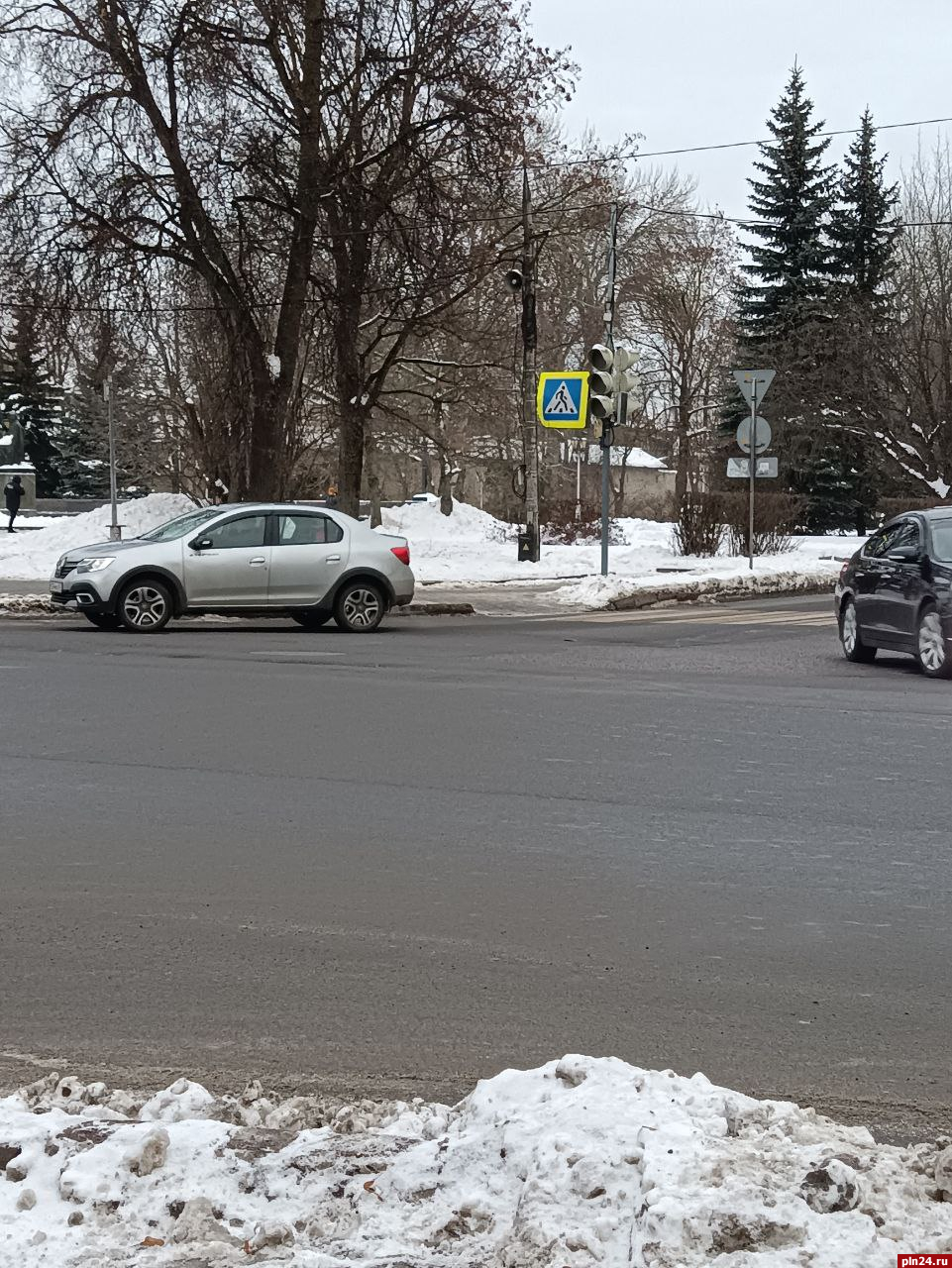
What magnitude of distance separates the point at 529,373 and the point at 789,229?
28.1 metres

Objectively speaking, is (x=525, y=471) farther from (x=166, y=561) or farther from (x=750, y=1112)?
(x=750, y=1112)

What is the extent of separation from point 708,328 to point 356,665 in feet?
165

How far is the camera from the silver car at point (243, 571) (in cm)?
1786

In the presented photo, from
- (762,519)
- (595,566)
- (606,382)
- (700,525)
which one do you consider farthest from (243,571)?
(762,519)

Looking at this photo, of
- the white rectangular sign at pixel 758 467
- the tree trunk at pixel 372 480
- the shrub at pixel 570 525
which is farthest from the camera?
the shrub at pixel 570 525

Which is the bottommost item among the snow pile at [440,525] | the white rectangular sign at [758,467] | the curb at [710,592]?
the curb at [710,592]

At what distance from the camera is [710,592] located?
24.9 meters

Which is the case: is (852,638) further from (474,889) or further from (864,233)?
(864,233)

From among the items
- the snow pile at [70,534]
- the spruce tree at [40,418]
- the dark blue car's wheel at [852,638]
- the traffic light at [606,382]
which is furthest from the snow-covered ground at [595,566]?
the spruce tree at [40,418]

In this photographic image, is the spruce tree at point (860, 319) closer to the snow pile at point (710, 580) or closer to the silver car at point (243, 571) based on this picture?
the snow pile at point (710, 580)

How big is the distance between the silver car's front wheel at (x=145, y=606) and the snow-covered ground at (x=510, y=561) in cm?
686

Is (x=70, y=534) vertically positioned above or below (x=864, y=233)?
below

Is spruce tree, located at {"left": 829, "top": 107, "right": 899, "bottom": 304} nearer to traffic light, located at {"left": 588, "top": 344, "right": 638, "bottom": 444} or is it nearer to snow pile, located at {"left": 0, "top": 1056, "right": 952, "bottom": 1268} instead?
traffic light, located at {"left": 588, "top": 344, "right": 638, "bottom": 444}

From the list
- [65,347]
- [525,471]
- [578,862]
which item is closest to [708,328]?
[525,471]
